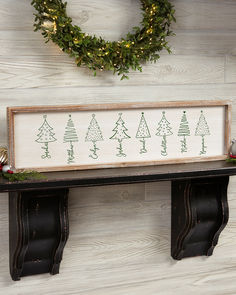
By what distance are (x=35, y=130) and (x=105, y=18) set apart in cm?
51

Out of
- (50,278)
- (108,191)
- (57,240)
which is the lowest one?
(50,278)

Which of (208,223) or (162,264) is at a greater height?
(208,223)

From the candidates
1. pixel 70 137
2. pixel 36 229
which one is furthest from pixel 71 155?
pixel 36 229

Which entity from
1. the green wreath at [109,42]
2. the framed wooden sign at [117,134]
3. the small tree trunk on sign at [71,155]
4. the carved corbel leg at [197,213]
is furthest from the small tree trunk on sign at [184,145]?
the small tree trunk on sign at [71,155]

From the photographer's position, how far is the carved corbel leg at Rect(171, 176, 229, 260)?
5.48ft

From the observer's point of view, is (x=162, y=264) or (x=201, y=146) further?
(x=162, y=264)

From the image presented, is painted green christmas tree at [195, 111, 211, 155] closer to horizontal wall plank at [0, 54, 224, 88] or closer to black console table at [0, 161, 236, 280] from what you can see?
black console table at [0, 161, 236, 280]

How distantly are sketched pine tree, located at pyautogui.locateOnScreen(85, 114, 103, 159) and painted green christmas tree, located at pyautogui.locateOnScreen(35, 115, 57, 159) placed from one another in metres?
0.13

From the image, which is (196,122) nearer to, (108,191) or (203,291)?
(108,191)

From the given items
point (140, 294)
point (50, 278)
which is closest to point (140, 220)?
point (140, 294)

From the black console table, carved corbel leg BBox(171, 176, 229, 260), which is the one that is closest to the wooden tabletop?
the black console table

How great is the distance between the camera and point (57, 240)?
1.56 meters

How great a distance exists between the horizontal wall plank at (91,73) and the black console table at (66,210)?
350 mm

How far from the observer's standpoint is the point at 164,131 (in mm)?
1626
